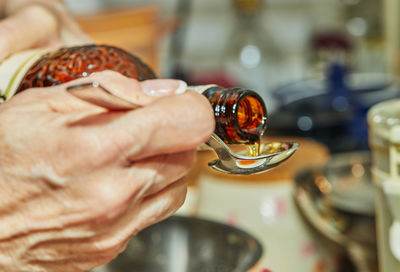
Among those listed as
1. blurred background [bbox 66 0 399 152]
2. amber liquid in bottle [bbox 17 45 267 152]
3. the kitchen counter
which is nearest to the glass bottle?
amber liquid in bottle [bbox 17 45 267 152]

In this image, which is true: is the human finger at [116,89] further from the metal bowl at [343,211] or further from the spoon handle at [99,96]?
the metal bowl at [343,211]

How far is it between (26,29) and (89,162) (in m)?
0.20

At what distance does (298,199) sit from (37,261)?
10.1 inches

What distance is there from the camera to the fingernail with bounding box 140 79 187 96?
→ 8.4 inches

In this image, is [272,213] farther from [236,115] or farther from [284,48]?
[284,48]

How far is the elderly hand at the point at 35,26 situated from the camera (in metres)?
0.34

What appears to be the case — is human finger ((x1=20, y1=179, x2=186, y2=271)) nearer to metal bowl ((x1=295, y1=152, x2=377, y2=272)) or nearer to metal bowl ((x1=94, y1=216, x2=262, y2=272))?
metal bowl ((x1=94, y1=216, x2=262, y2=272))

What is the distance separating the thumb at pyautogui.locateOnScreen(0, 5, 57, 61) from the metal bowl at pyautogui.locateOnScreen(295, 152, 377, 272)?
236 mm

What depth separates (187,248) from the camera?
1.25ft

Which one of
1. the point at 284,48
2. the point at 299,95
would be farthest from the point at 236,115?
the point at 284,48

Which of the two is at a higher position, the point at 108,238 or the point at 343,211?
the point at 108,238

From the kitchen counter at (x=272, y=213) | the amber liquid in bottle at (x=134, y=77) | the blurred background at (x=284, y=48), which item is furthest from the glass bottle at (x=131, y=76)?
the blurred background at (x=284, y=48)

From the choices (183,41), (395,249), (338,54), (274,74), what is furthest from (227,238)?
(183,41)

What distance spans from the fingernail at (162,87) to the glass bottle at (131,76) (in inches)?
1.3
